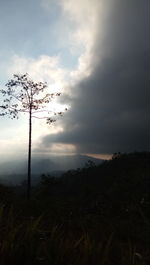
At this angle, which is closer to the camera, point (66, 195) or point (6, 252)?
point (6, 252)

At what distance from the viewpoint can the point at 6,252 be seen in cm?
364

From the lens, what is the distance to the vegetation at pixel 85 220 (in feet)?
12.8

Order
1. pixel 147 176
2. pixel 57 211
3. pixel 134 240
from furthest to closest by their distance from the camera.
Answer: pixel 147 176 → pixel 57 211 → pixel 134 240

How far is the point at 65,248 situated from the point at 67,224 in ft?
31.1

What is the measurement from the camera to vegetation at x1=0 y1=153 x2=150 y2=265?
12.8 feet

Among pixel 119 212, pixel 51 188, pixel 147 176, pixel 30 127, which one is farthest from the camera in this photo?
pixel 51 188

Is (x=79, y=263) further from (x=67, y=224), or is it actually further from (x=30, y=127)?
(x=30, y=127)

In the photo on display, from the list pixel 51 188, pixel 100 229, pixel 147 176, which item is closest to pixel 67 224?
pixel 100 229

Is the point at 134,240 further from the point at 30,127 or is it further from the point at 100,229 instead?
the point at 30,127

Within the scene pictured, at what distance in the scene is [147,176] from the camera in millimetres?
24672

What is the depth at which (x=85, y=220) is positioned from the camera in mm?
14555

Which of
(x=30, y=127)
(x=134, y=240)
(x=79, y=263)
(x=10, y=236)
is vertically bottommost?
(x=134, y=240)

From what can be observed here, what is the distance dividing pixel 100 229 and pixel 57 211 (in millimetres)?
3655

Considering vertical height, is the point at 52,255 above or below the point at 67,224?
above
